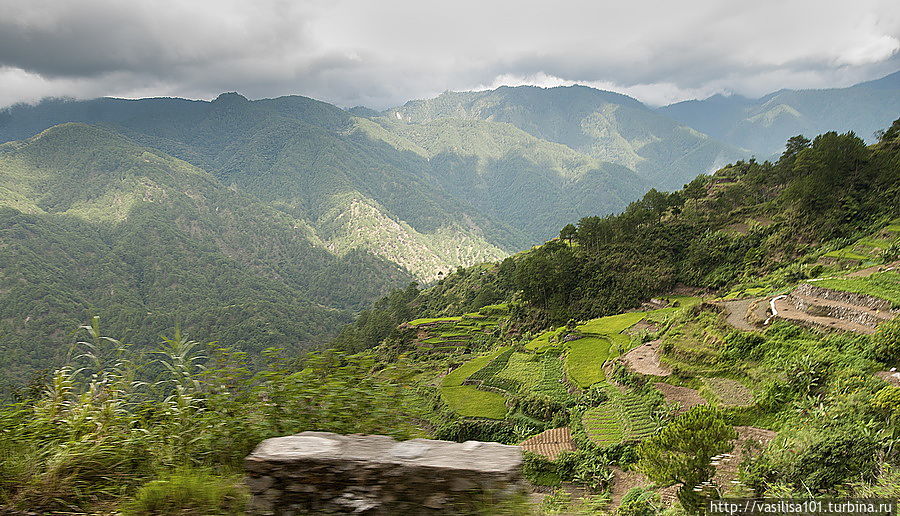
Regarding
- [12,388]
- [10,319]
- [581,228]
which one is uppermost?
[581,228]

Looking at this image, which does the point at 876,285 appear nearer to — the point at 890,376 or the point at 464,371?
the point at 890,376

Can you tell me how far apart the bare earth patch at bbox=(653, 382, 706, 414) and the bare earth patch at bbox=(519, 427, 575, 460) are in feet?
12.8

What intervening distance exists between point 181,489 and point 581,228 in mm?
38821

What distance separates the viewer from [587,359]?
74.2 ft

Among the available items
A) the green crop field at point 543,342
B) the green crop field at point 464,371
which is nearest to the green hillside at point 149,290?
the green crop field at point 464,371

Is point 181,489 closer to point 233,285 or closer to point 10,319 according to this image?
point 10,319

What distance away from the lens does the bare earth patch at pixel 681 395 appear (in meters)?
14.3

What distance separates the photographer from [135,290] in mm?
154250

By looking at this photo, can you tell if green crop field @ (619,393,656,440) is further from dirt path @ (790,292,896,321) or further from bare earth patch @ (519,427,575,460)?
dirt path @ (790,292,896,321)

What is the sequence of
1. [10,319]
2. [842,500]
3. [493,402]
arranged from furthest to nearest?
[10,319], [493,402], [842,500]

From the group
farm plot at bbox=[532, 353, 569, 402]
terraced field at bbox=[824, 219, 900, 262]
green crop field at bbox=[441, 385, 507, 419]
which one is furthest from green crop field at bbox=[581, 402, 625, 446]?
terraced field at bbox=[824, 219, 900, 262]

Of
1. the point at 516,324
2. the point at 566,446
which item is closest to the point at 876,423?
the point at 566,446

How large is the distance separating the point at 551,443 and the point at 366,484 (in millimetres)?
14800

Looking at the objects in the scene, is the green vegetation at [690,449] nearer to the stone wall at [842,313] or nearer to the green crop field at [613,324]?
the stone wall at [842,313]
